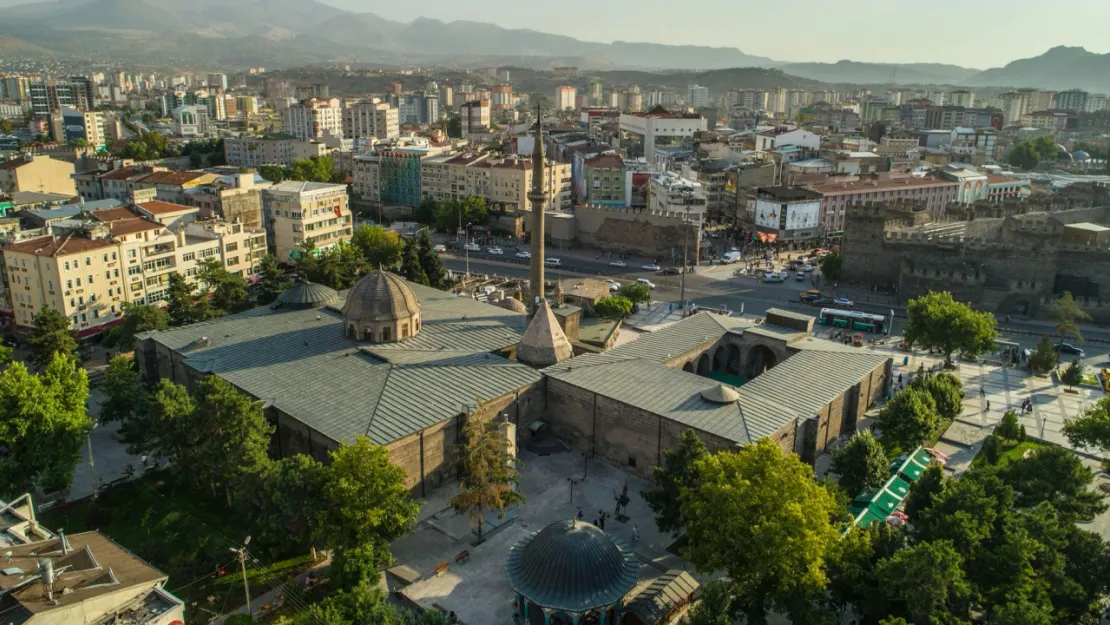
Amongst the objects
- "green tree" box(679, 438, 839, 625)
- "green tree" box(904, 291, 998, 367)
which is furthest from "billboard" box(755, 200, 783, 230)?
"green tree" box(679, 438, 839, 625)

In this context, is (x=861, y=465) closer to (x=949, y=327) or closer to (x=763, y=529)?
(x=763, y=529)

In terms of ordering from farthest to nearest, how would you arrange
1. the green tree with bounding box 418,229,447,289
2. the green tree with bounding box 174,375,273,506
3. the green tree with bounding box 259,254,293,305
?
the green tree with bounding box 418,229,447,289 < the green tree with bounding box 259,254,293,305 < the green tree with bounding box 174,375,273,506

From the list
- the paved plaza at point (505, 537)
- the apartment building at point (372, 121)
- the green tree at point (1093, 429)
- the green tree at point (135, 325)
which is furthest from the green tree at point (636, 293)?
the apartment building at point (372, 121)

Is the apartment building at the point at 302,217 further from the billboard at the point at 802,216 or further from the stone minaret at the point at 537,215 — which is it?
the billboard at the point at 802,216

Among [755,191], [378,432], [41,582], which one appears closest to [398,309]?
[378,432]

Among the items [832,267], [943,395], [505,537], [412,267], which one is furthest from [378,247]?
[943,395]

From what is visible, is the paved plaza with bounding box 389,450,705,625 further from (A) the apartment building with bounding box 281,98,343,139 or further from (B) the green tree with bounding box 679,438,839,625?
(A) the apartment building with bounding box 281,98,343,139
